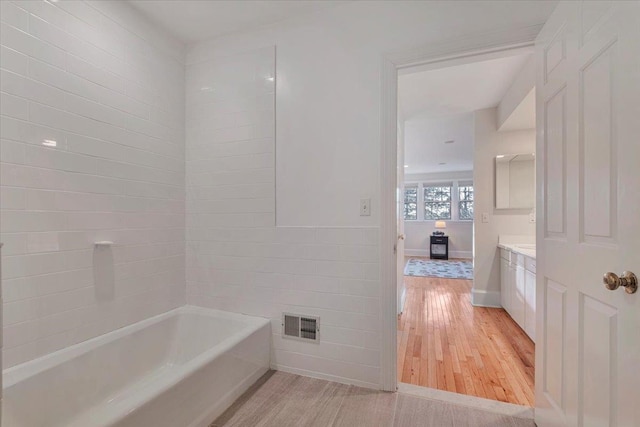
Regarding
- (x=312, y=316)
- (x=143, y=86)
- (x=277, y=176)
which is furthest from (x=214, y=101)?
(x=312, y=316)

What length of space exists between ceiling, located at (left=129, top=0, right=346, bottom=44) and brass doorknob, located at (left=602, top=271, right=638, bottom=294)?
2.06 meters

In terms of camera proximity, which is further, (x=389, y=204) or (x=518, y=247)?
(x=518, y=247)

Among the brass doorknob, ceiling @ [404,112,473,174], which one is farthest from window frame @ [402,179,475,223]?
the brass doorknob

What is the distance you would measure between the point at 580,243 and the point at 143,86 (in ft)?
8.77

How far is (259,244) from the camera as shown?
219cm

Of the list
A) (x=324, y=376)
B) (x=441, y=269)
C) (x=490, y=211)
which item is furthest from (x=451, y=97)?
(x=441, y=269)

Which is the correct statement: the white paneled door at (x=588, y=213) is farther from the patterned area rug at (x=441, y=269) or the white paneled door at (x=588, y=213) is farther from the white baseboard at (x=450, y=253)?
the white baseboard at (x=450, y=253)

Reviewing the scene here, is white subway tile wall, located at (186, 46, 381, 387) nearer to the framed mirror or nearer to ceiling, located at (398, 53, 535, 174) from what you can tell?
ceiling, located at (398, 53, 535, 174)

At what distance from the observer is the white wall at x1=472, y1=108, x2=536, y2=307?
3.64m

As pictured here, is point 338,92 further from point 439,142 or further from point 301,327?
point 439,142

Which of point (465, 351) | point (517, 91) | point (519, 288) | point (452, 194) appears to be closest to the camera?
point (465, 351)

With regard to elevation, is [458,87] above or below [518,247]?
above

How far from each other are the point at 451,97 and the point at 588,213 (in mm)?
2585

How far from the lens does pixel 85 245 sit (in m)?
1.71
